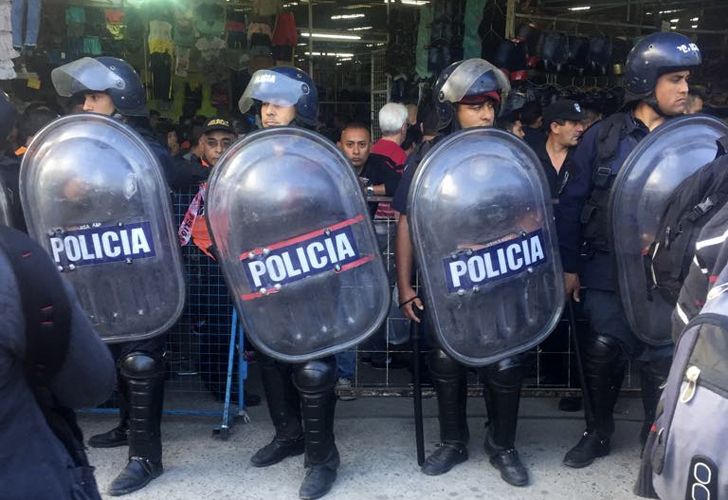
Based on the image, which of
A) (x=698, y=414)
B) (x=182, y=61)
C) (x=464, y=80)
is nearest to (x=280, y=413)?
(x=464, y=80)

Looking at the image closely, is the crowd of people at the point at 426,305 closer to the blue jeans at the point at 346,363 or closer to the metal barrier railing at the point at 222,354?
the metal barrier railing at the point at 222,354

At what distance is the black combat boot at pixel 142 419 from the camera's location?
3602mm

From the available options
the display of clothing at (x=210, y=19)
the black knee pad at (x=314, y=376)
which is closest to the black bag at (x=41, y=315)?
the black knee pad at (x=314, y=376)

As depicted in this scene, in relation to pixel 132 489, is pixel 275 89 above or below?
above

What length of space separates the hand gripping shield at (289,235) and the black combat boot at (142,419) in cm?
60

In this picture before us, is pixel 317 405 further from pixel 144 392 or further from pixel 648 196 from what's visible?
pixel 648 196

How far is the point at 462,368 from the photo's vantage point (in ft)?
12.2

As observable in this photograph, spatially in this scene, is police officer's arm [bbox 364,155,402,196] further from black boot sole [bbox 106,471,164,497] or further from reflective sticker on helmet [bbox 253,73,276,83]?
black boot sole [bbox 106,471,164,497]

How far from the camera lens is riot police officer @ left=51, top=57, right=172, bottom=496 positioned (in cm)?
362

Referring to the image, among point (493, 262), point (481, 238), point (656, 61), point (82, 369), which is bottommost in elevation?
point (493, 262)

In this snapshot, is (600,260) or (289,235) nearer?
(289,235)

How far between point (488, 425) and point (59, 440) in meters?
2.47

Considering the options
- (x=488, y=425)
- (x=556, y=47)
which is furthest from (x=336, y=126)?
(x=488, y=425)

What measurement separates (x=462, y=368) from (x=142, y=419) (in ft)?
4.97
